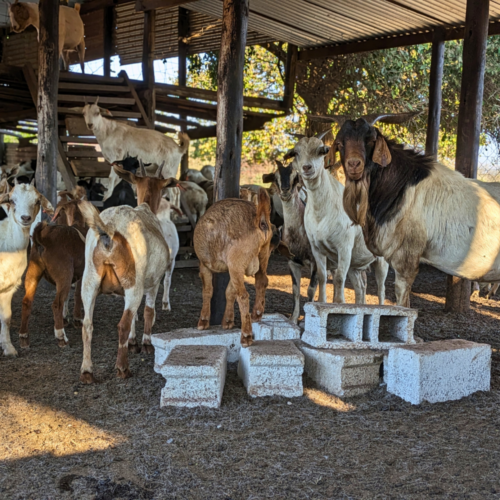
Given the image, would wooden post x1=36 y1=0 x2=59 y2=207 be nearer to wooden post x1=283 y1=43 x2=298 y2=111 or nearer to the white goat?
the white goat

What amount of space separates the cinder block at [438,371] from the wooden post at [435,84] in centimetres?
513

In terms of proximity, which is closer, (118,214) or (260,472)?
(260,472)

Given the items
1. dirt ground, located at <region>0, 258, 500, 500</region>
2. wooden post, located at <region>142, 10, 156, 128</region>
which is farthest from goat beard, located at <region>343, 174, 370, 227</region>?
wooden post, located at <region>142, 10, 156, 128</region>

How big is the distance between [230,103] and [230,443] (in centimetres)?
389

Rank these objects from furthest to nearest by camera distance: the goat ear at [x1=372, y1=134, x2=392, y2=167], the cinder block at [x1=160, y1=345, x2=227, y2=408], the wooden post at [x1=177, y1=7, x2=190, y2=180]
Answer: the wooden post at [x1=177, y1=7, x2=190, y2=180]
the goat ear at [x1=372, y1=134, x2=392, y2=167]
the cinder block at [x1=160, y1=345, x2=227, y2=408]

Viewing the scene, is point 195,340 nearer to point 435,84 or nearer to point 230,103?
point 230,103

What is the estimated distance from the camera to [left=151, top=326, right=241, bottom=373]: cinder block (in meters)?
5.10

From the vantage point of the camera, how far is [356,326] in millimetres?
4969

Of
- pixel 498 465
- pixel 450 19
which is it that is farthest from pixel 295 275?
pixel 450 19

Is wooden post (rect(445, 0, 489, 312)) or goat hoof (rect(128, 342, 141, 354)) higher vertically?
wooden post (rect(445, 0, 489, 312))

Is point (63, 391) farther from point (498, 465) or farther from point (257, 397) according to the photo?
point (498, 465)

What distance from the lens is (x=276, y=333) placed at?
539 cm

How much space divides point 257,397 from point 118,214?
2054 millimetres

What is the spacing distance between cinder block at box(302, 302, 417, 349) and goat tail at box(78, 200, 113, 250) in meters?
1.81
